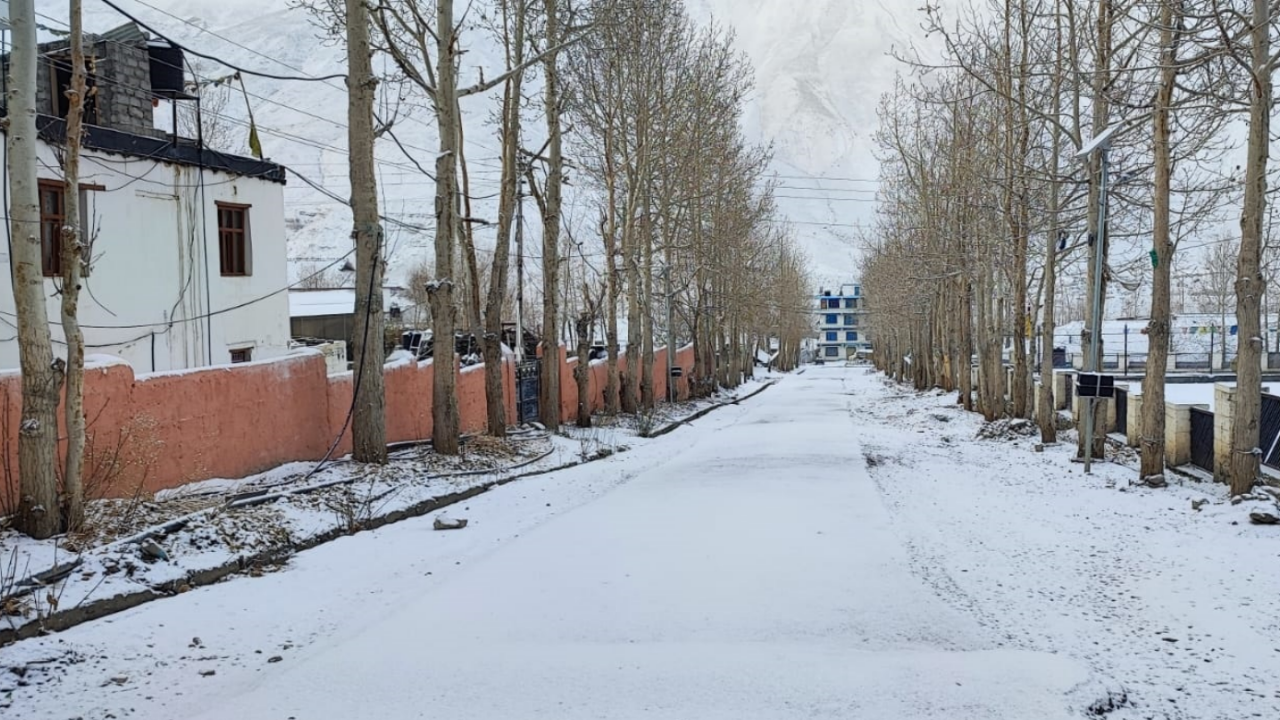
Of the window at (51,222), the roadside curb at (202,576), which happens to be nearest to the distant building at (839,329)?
the window at (51,222)

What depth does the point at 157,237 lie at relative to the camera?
68.4 ft

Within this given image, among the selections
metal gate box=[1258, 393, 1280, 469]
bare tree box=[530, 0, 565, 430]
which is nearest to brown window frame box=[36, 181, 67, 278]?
bare tree box=[530, 0, 565, 430]

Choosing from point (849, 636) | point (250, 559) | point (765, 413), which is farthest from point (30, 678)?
point (765, 413)

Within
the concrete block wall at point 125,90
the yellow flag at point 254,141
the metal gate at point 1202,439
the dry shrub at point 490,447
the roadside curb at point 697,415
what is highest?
the concrete block wall at point 125,90

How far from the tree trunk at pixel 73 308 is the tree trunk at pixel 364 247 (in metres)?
4.34

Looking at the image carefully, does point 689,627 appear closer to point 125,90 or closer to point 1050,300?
point 1050,300

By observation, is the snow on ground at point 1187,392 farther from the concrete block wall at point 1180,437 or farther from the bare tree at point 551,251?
the bare tree at point 551,251

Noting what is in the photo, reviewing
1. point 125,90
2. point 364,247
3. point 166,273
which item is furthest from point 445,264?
point 125,90

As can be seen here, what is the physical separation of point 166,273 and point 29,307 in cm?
1465

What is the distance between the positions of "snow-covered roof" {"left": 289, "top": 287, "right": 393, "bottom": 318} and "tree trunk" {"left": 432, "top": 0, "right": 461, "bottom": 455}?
3220 cm

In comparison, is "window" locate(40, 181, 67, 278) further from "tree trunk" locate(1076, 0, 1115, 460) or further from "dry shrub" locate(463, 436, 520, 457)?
"tree trunk" locate(1076, 0, 1115, 460)

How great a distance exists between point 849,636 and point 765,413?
2600 centimetres

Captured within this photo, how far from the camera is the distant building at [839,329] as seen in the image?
6112 inches

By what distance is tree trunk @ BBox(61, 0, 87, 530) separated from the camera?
7879 millimetres
